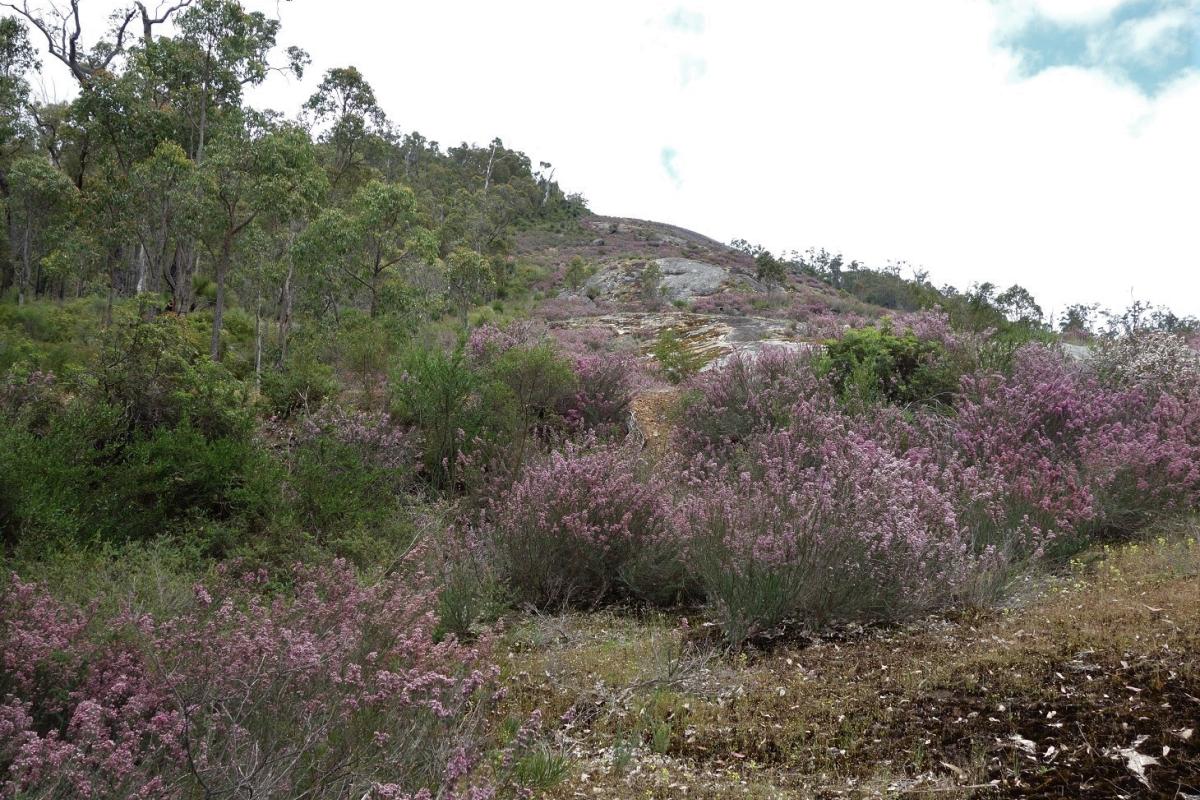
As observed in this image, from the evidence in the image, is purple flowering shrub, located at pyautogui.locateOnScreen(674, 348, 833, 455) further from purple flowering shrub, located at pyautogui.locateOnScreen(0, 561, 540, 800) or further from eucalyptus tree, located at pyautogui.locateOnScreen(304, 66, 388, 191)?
eucalyptus tree, located at pyautogui.locateOnScreen(304, 66, 388, 191)

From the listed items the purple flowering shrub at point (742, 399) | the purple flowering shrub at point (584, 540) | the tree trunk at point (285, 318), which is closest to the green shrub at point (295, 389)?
the tree trunk at point (285, 318)

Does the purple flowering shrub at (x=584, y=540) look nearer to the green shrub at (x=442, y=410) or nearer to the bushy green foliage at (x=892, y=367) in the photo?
the green shrub at (x=442, y=410)

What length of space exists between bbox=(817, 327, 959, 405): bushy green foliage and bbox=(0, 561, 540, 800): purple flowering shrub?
23.7ft

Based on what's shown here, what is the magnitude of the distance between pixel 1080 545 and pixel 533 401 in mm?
6047

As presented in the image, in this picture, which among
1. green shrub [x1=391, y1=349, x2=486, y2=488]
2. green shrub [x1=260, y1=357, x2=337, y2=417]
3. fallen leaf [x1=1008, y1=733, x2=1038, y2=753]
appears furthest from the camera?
green shrub [x1=260, y1=357, x2=337, y2=417]

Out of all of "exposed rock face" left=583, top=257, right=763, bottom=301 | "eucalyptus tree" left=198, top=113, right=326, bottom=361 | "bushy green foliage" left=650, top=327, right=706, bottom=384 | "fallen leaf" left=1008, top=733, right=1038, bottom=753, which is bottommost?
"fallen leaf" left=1008, top=733, right=1038, bottom=753

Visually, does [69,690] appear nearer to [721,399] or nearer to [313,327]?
[721,399]

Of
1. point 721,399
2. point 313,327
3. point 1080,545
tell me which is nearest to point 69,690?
point 1080,545

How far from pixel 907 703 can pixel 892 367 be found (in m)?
7.09

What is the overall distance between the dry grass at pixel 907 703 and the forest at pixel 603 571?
19mm

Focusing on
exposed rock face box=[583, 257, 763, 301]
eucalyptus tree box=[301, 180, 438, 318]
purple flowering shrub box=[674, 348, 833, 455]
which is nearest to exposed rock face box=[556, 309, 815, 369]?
purple flowering shrub box=[674, 348, 833, 455]

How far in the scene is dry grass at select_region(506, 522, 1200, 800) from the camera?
2.91m

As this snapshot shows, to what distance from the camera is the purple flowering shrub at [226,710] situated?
2205 mm

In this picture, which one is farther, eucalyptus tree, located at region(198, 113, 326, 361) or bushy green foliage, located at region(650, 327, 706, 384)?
eucalyptus tree, located at region(198, 113, 326, 361)
